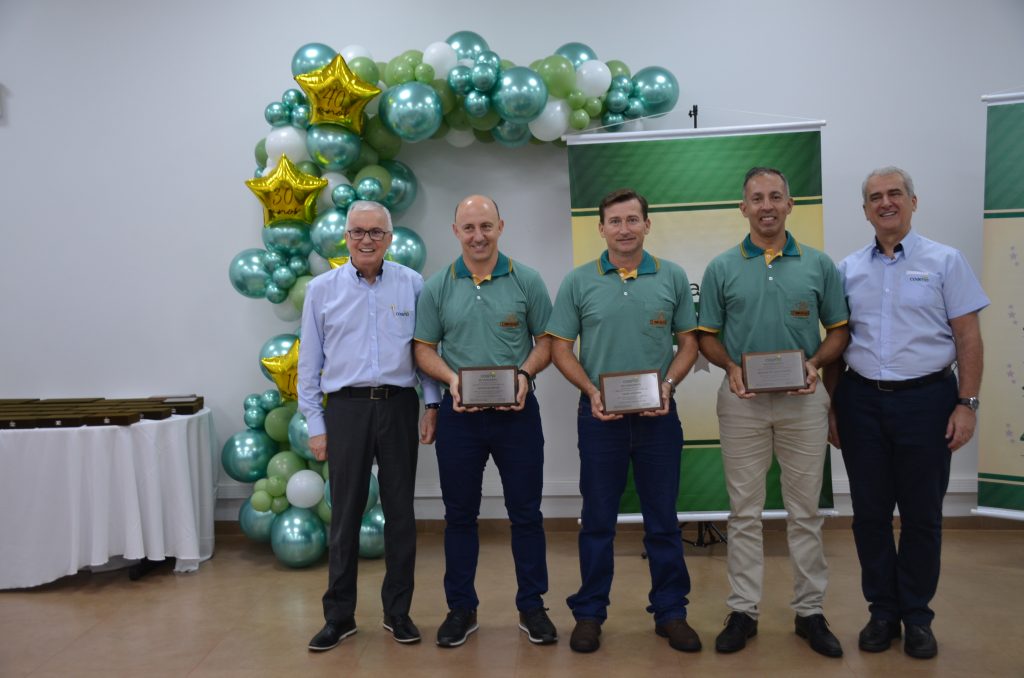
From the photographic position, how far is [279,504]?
174 inches

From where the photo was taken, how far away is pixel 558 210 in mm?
4902

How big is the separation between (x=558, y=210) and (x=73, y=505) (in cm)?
300

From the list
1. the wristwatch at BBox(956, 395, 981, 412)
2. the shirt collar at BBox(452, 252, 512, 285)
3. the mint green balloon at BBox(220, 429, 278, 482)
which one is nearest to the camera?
the wristwatch at BBox(956, 395, 981, 412)

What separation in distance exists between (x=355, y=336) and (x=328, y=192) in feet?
4.69

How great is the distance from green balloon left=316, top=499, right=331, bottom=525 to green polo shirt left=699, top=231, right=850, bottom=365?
2.31 m

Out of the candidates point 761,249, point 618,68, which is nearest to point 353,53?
point 618,68

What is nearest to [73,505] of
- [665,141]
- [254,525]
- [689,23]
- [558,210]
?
[254,525]

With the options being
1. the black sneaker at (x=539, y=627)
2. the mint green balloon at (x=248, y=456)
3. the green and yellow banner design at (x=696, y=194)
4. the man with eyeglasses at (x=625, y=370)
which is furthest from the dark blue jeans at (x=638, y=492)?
the mint green balloon at (x=248, y=456)

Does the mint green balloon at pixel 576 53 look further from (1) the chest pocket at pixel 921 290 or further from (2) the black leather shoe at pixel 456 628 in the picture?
(2) the black leather shoe at pixel 456 628

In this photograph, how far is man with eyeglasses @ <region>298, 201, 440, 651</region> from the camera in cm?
317

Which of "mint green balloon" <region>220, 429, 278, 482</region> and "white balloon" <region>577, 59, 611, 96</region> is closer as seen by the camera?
"white balloon" <region>577, 59, 611, 96</region>

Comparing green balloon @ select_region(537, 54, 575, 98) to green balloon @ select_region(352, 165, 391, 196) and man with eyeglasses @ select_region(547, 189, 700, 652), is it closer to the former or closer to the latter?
green balloon @ select_region(352, 165, 391, 196)

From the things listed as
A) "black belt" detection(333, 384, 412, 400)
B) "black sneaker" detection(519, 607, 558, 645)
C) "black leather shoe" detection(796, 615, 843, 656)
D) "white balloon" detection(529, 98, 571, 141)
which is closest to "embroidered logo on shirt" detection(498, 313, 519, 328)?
"black belt" detection(333, 384, 412, 400)

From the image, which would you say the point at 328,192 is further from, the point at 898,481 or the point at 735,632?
the point at 898,481
